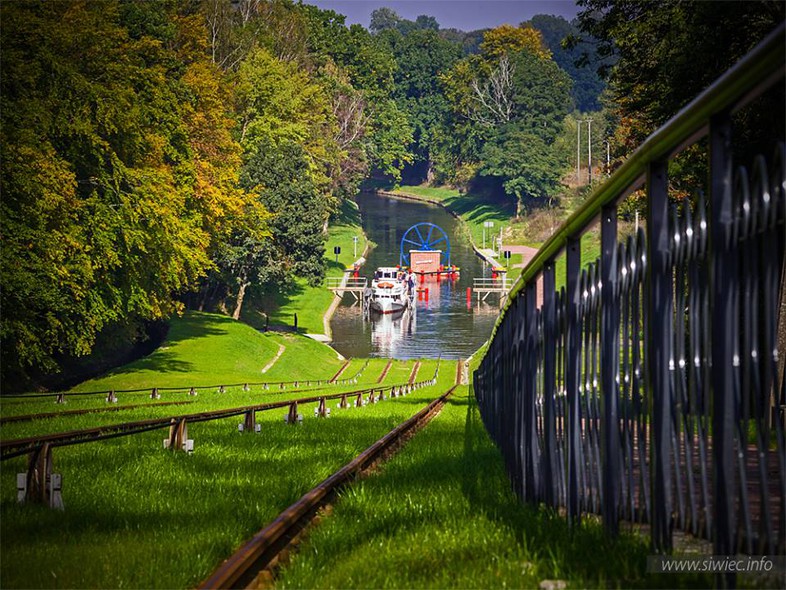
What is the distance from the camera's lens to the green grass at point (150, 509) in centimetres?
577

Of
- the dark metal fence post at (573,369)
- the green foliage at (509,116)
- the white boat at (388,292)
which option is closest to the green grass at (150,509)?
the dark metal fence post at (573,369)

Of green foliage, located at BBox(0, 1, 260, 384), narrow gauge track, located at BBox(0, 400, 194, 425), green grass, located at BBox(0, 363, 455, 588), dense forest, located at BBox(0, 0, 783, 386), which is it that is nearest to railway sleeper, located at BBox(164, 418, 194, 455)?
green grass, located at BBox(0, 363, 455, 588)

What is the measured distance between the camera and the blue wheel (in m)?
127

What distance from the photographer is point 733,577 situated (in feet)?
12.2

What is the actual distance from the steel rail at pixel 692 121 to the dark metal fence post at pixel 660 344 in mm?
136

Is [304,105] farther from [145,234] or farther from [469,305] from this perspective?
[145,234]

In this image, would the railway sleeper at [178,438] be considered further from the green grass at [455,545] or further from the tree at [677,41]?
the tree at [677,41]

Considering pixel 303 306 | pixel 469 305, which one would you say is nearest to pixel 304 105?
pixel 303 306

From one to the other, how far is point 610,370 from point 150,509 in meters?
3.90

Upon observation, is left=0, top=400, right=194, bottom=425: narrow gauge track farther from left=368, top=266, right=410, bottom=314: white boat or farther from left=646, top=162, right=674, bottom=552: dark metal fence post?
left=368, top=266, right=410, bottom=314: white boat

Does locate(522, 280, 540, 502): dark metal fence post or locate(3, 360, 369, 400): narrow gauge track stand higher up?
locate(522, 280, 540, 502): dark metal fence post

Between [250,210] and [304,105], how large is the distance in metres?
32.3

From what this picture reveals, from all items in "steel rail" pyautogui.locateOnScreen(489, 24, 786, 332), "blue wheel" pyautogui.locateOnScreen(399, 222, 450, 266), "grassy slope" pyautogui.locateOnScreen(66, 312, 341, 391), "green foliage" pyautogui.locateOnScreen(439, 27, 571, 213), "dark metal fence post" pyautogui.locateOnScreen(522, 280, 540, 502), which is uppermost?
"green foliage" pyautogui.locateOnScreen(439, 27, 571, 213)

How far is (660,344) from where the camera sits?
444cm
